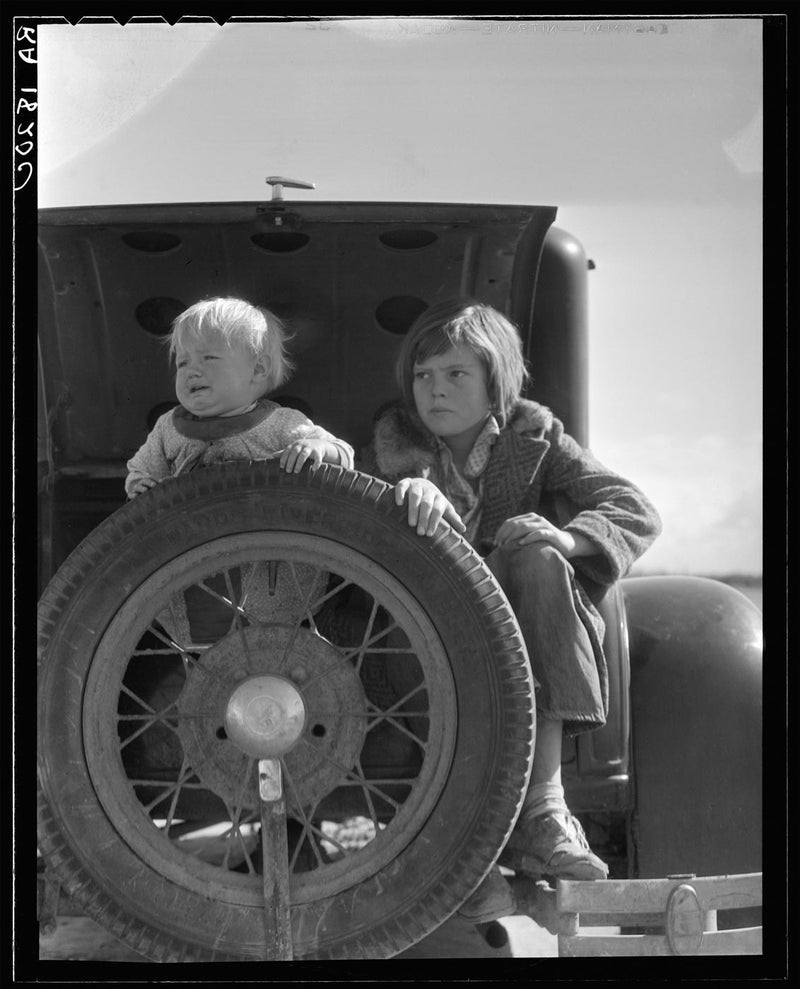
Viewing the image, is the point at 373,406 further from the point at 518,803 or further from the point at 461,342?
the point at 518,803

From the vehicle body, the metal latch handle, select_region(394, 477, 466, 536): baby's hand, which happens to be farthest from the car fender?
the metal latch handle

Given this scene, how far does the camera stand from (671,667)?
9.49 feet

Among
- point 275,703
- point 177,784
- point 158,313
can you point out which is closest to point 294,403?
point 158,313

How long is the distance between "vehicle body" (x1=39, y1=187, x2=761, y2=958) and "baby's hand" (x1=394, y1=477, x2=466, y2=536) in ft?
1.59

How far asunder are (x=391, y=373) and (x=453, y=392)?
35 cm

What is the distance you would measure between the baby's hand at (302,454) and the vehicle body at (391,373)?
1.83ft

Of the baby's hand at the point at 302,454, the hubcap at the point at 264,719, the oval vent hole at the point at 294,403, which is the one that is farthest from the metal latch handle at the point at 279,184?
the hubcap at the point at 264,719

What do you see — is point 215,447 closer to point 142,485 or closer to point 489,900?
point 142,485

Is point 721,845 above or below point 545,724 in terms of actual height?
below

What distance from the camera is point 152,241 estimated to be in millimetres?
2969

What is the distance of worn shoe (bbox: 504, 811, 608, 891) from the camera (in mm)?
2465

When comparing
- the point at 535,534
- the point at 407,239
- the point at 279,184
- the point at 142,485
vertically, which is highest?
the point at 279,184
